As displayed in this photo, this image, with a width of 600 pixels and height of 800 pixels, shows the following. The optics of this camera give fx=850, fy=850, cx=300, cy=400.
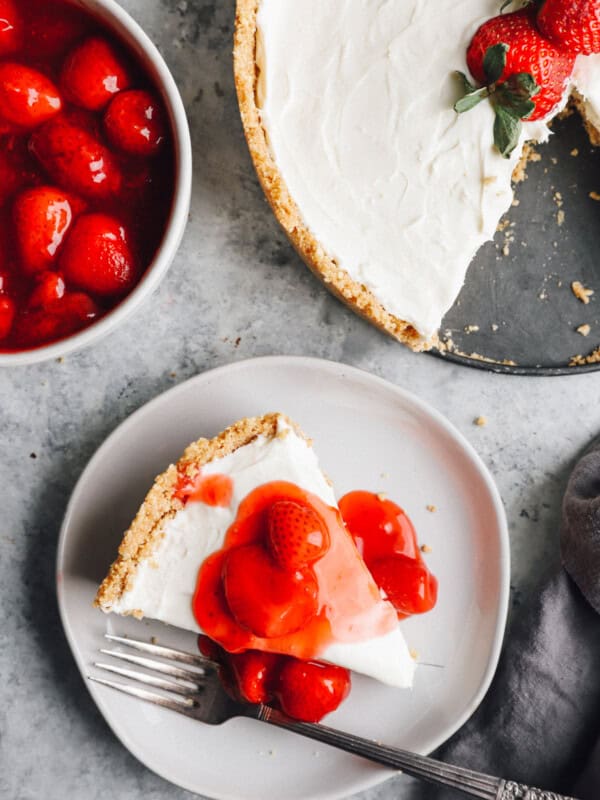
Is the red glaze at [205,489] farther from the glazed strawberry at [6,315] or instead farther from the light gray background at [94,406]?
the glazed strawberry at [6,315]

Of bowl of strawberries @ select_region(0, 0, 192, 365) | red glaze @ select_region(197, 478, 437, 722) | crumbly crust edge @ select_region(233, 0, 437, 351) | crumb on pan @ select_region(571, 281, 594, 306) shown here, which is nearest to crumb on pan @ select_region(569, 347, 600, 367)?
crumb on pan @ select_region(571, 281, 594, 306)

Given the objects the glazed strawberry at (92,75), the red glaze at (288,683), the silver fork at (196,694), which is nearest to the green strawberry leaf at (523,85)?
the glazed strawberry at (92,75)

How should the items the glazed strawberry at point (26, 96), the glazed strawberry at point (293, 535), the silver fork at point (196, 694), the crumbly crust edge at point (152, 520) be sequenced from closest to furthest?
1. the glazed strawberry at point (26, 96)
2. the glazed strawberry at point (293, 535)
3. the crumbly crust edge at point (152, 520)
4. the silver fork at point (196, 694)

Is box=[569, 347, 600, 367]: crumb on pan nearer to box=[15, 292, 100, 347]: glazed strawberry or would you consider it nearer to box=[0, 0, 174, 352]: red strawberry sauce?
box=[0, 0, 174, 352]: red strawberry sauce

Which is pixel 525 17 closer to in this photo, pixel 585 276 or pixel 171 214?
pixel 585 276

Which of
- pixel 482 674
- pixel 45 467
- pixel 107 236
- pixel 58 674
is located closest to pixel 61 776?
pixel 58 674

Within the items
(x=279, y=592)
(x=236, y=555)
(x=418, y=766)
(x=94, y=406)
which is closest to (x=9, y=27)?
(x=94, y=406)
